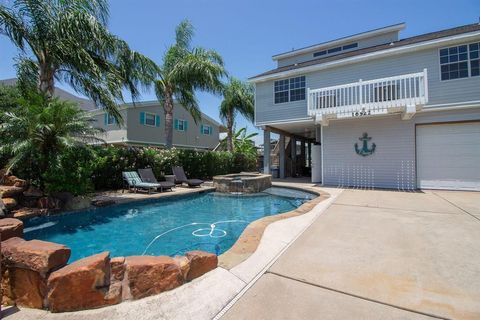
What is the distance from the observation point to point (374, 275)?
302cm

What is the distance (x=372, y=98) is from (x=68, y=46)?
12.2 metres

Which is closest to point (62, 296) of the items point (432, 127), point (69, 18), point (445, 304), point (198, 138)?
point (445, 304)

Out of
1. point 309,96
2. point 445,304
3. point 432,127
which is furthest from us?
point 309,96

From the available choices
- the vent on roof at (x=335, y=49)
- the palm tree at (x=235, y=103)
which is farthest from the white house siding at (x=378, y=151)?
the palm tree at (x=235, y=103)

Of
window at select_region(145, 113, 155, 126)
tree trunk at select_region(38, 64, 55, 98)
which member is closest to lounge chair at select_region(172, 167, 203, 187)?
tree trunk at select_region(38, 64, 55, 98)

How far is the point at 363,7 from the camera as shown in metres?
11.7

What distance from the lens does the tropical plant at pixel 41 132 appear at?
666cm

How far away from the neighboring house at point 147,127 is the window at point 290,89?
782 cm

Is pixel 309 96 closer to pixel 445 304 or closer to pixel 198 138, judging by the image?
pixel 445 304

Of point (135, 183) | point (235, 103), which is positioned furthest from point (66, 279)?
point (235, 103)

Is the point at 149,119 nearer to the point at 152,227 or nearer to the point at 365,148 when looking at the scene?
the point at 152,227

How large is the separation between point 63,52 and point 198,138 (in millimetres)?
20309

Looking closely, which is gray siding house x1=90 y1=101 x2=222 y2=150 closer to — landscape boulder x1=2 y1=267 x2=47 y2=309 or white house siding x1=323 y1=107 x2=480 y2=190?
white house siding x1=323 y1=107 x2=480 y2=190

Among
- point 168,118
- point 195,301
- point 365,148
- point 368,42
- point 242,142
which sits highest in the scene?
point 368,42
